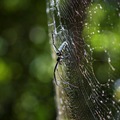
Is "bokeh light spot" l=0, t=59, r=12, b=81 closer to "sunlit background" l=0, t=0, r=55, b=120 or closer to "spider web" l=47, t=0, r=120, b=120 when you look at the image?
"sunlit background" l=0, t=0, r=55, b=120

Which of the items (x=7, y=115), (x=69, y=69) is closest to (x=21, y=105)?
(x=7, y=115)

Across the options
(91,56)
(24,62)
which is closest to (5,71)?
(24,62)

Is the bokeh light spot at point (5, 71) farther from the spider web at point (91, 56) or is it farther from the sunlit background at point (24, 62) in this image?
the spider web at point (91, 56)

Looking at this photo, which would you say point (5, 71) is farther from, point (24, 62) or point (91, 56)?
point (91, 56)

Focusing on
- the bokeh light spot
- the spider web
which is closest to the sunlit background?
the bokeh light spot

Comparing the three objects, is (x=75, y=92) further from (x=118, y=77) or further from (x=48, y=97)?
(x=48, y=97)

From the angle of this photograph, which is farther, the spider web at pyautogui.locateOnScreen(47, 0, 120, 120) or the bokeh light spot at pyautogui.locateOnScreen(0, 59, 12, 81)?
the bokeh light spot at pyautogui.locateOnScreen(0, 59, 12, 81)
